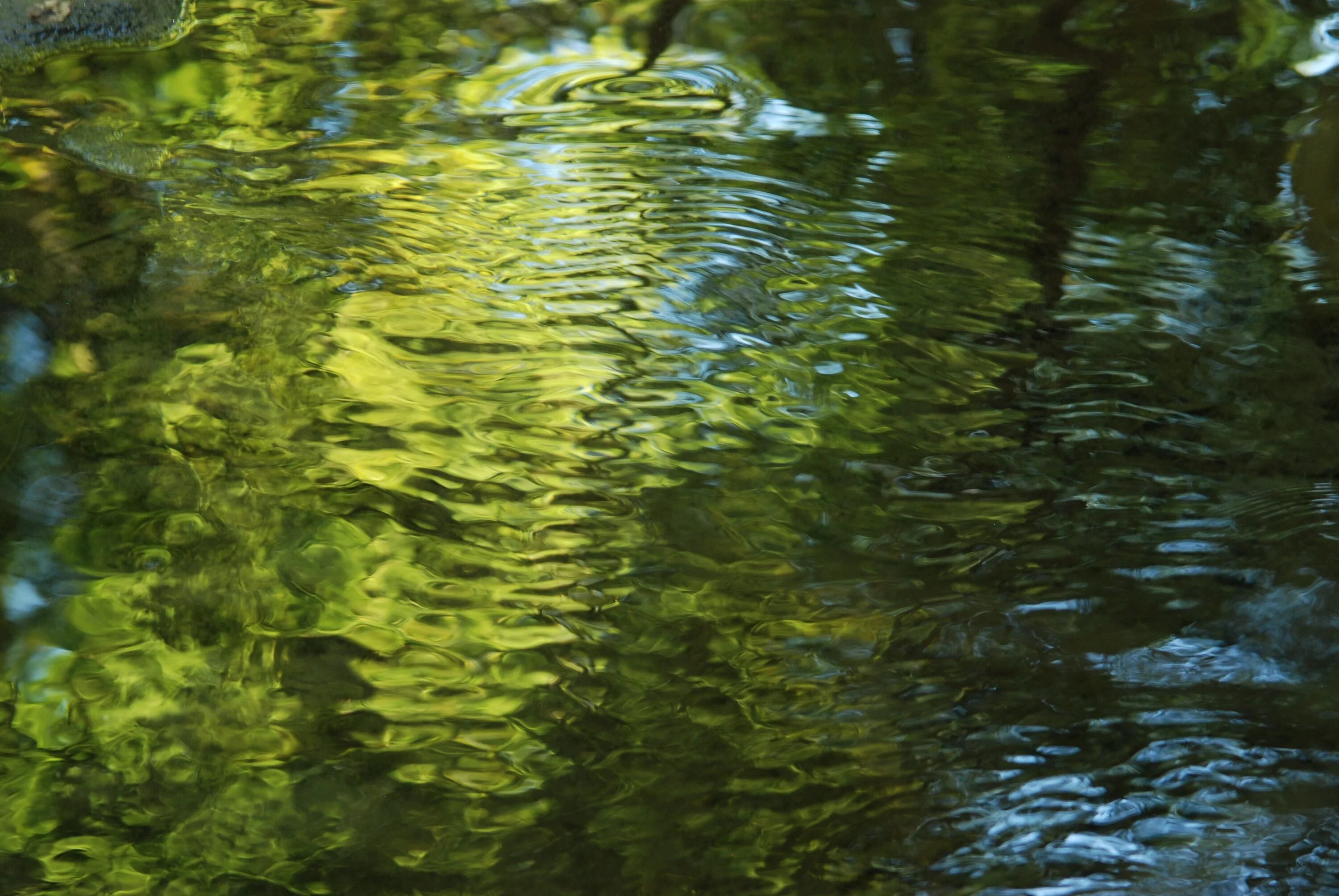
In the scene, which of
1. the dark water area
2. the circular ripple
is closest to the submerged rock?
the dark water area

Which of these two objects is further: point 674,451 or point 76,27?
point 76,27

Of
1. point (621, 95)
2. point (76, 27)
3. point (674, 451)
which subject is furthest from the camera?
point (76, 27)

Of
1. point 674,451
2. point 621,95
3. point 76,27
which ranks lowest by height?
point 674,451

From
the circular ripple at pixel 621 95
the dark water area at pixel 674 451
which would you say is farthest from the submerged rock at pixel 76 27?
the circular ripple at pixel 621 95

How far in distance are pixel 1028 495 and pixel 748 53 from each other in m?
1.70

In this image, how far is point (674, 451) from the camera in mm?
2396

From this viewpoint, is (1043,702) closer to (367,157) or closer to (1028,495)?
(1028,495)

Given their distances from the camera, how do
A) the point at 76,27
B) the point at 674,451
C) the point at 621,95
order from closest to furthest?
the point at 674,451 < the point at 621,95 < the point at 76,27

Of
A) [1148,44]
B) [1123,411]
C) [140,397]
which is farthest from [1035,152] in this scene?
[140,397]

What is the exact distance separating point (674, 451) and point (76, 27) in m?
2.41

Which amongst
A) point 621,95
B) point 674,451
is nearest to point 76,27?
point 621,95

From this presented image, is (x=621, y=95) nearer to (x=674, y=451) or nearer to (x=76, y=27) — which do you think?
(x=674, y=451)

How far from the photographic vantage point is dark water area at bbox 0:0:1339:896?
1836mm

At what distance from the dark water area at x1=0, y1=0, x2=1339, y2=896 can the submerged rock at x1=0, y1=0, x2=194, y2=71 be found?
1.4 inches
